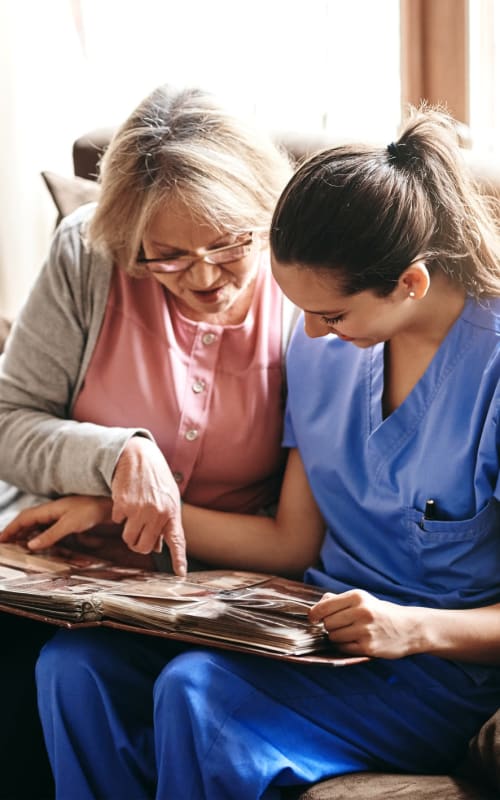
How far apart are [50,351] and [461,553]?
729mm

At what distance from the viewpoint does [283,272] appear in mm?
1335

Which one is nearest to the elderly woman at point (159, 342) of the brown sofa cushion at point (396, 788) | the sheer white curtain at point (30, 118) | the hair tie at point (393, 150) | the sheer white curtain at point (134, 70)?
the hair tie at point (393, 150)

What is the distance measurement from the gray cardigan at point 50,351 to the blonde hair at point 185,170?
0.26ft

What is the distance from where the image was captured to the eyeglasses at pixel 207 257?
1.55 meters

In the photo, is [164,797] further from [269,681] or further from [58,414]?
[58,414]

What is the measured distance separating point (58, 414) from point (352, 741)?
730 millimetres

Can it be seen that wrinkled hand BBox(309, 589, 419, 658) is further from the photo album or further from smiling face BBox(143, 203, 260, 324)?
smiling face BBox(143, 203, 260, 324)

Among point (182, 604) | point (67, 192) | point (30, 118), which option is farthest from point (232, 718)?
point (30, 118)

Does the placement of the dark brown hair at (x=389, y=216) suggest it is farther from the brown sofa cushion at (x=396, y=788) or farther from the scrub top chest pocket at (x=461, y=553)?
the brown sofa cushion at (x=396, y=788)

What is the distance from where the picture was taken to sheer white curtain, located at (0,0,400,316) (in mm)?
2551

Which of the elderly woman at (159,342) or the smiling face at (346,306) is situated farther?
the elderly woman at (159,342)

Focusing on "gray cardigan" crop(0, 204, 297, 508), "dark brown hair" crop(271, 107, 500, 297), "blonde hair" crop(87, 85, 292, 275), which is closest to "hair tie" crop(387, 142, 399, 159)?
"dark brown hair" crop(271, 107, 500, 297)

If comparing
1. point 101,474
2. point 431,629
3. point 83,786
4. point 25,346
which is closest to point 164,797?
point 83,786

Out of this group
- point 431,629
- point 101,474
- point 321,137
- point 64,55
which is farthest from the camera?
point 64,55
